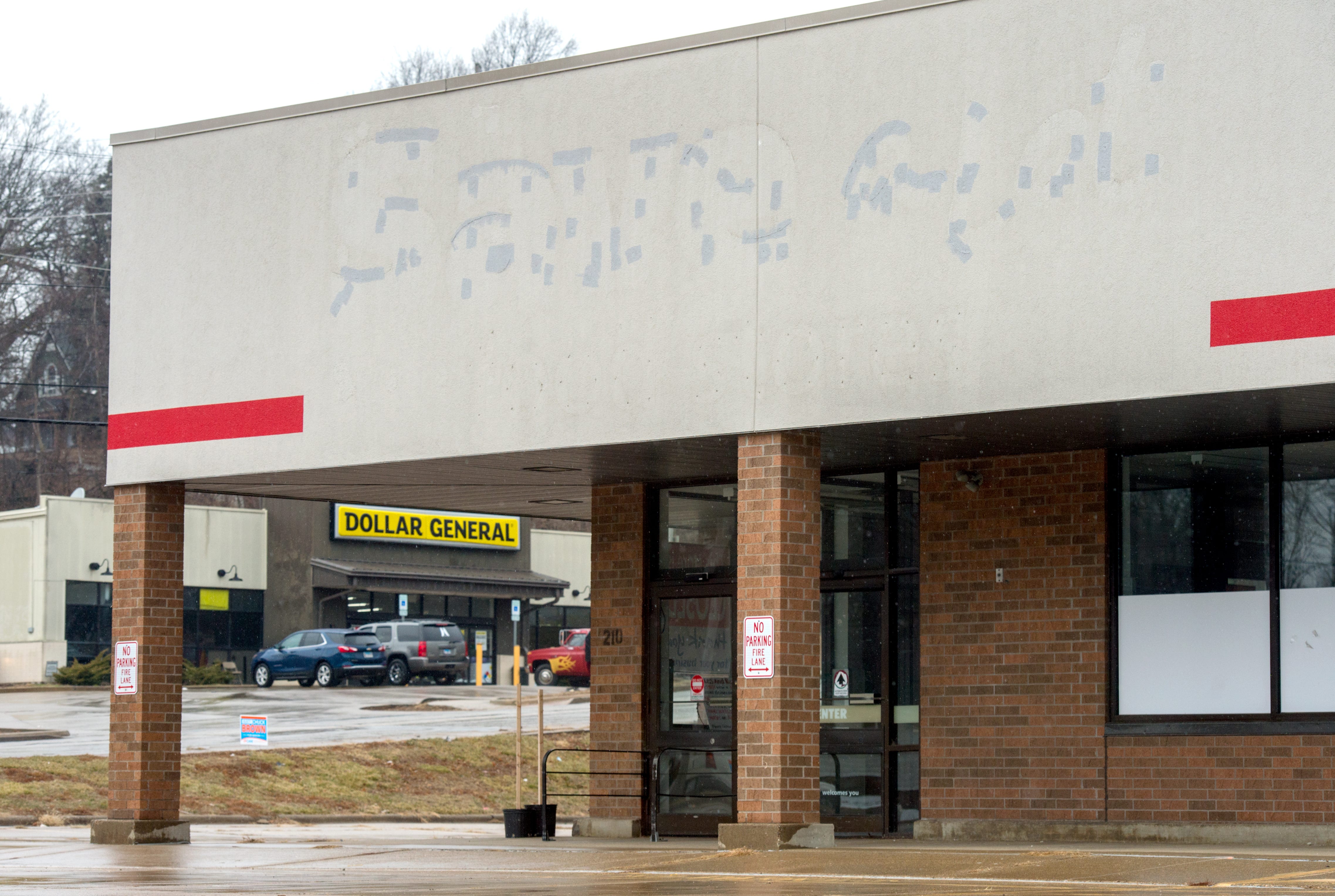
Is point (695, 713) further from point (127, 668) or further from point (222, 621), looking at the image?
point (222, 621)

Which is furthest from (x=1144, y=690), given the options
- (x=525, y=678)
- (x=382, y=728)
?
(x=525, y=678)

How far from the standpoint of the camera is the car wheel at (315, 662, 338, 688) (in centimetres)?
4969

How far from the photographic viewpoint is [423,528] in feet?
190

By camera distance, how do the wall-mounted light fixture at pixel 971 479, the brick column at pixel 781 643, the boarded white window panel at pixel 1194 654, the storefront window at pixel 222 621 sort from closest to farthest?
the brick column at pixel 781 643
the boarded white window panel at pixel 1194 654
the wall-mounted light fixture at pixel 971 479
the storefront window at pixel 222 621

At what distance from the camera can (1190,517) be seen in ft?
51.8

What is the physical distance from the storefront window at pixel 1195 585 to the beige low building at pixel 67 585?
4095 cm

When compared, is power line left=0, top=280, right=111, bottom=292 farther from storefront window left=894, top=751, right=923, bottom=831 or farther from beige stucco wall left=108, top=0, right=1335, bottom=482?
storefront window left=894, top=751, right=923, bottom=831

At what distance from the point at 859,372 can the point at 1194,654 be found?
385 centimetres

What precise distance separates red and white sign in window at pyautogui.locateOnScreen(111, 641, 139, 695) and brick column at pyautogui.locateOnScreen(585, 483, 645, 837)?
15.1 ft

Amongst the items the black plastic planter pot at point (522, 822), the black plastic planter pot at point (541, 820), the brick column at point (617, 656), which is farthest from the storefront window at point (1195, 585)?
the black plastic planter pot at point (522, 822)

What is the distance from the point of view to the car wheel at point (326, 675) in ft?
163

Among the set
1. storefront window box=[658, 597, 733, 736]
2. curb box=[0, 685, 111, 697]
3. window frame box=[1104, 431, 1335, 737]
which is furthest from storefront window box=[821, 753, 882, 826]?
curb box=[0, 685, 111, 697]

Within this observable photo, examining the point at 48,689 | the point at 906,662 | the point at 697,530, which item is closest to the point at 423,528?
the point at 48,689

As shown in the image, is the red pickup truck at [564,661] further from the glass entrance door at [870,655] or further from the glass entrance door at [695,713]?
the glass entrance door at [870,655]
